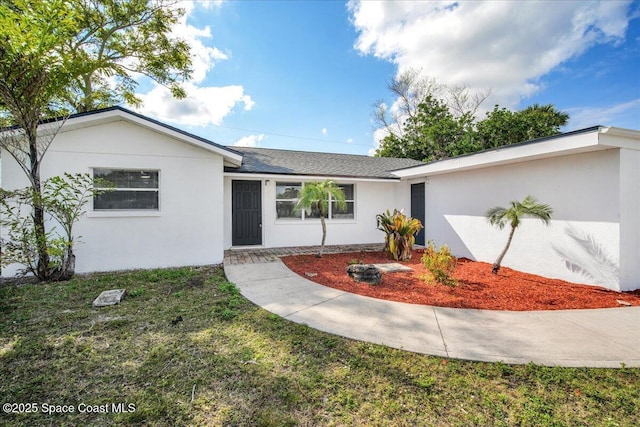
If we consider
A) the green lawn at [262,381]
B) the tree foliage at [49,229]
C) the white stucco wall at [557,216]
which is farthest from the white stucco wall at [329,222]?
the green lawn at [262,381]

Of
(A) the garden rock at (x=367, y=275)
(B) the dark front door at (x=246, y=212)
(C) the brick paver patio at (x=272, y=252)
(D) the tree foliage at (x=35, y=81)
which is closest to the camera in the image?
(D) the tree foliage at (x=35, y=81)

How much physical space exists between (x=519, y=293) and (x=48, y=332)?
8067mm

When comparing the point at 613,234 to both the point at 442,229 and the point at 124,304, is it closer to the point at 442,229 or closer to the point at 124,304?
the point at 442,229

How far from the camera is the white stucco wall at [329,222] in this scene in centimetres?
1012

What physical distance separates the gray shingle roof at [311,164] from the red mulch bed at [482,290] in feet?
13.1

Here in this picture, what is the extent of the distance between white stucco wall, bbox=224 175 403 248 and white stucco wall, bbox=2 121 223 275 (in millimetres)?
1817

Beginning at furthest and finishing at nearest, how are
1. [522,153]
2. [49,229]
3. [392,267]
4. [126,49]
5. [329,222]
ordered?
1. [126,49]
2. [329,222]
3. [392,267]
4. [49,229]
5. [522,153]

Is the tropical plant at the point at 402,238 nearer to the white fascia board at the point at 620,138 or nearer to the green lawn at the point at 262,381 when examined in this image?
the white fascia board at the point at 620,138

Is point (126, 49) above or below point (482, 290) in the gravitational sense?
above

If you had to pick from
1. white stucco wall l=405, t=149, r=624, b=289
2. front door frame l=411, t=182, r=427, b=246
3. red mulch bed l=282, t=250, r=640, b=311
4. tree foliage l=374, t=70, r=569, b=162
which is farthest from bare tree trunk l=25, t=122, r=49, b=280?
tree foliage l=374, t=70, r=569, b=162

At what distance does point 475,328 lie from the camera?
12.6 ft

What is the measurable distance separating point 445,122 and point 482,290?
23.1 metres

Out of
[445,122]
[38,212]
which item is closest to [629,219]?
[38,212]

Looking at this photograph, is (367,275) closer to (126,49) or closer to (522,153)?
(522,153)
